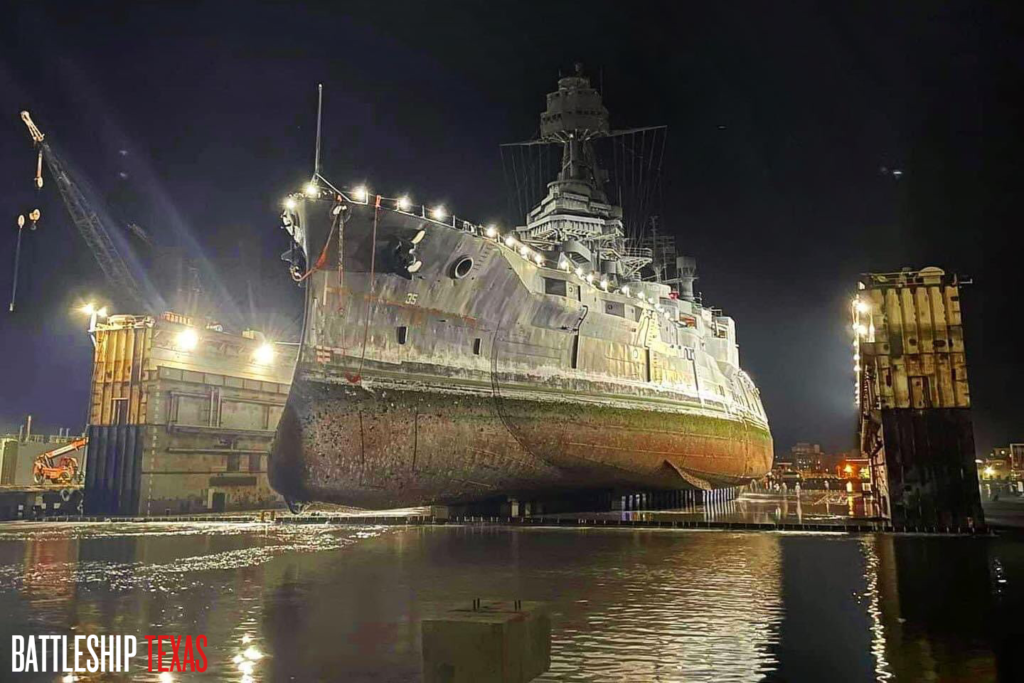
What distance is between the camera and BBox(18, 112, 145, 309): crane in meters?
44.5

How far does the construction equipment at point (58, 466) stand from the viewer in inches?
1211

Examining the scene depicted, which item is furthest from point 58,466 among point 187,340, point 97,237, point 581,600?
point 581,600

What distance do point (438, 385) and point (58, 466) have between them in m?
21.2

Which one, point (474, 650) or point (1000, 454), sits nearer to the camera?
point (474, 650)

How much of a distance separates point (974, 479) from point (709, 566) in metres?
10.7

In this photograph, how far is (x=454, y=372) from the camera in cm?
2184

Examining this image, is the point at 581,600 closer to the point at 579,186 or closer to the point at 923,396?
the point at 923,396

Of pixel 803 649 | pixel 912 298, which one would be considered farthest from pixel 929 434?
pixel 803 649

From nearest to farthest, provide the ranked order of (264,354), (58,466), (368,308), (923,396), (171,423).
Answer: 1. (923,396)
2. (368,308)
3. (171,423)
4. (264,354)
5. (58,466)

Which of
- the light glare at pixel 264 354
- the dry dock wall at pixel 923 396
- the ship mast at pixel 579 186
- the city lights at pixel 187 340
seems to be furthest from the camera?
the ship mast at pixel 579 186

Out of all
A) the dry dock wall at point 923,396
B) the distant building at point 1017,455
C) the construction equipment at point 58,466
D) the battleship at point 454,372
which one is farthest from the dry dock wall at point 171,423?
the distant building at point 1017,455

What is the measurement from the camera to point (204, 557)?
13625 millimetres

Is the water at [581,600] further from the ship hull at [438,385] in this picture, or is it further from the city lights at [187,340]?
the city lights at [187,340]

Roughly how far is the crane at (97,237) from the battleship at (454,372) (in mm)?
31521
